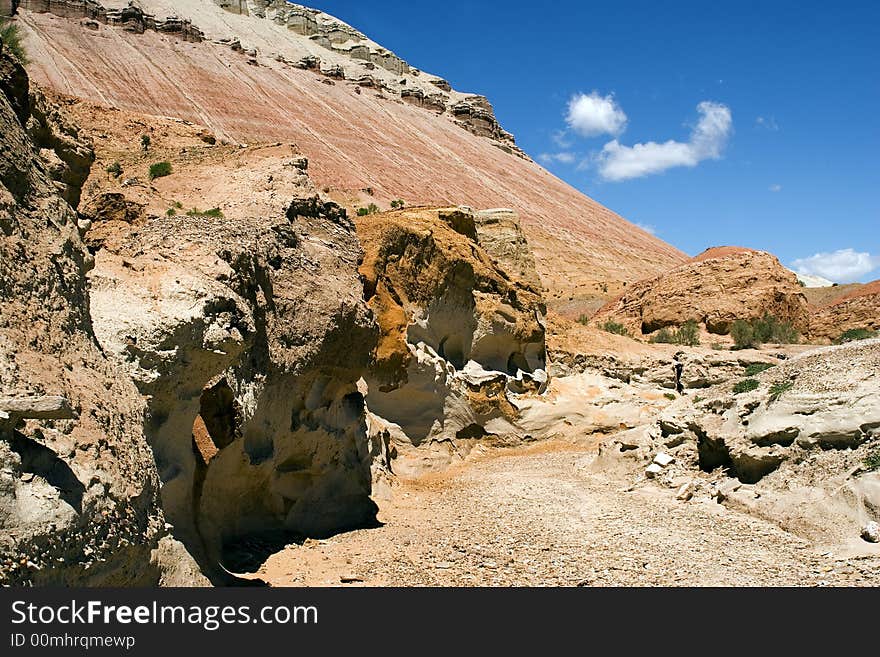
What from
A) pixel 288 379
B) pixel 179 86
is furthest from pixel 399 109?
pixel 288 379

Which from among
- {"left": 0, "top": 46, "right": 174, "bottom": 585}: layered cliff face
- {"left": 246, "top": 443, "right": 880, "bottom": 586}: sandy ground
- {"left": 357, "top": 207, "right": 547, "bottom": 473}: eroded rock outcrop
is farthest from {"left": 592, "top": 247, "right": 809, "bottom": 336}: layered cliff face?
{"left": 0, "top": 46, "right": 174, "bottom": 585}: layered cliff face

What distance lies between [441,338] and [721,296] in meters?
15.4

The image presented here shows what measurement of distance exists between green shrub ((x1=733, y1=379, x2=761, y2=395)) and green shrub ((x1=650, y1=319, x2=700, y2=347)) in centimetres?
1284

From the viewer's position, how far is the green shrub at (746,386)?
1034 cm

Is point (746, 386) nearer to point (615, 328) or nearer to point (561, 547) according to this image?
point (561, 547)

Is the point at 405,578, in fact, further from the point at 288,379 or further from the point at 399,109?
the point at 399,109

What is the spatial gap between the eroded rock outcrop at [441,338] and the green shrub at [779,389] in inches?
207

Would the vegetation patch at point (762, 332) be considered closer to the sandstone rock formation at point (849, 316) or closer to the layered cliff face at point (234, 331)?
the sandstone rock formation at point (849, 316)

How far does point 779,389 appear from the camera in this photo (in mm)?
9344

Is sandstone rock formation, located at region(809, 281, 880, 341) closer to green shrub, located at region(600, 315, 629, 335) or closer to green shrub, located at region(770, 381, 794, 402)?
green shrub, located at region(600, 315, 629, 335)

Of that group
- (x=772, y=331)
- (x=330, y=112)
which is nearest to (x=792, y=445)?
(x=772, y=331)

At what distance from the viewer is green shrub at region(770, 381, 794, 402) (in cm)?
920

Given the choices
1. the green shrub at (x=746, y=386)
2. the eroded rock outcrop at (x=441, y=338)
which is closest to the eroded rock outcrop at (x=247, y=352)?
the eroded rock outcrop at (x=441, y=338)

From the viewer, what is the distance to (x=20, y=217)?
13.9 feet
